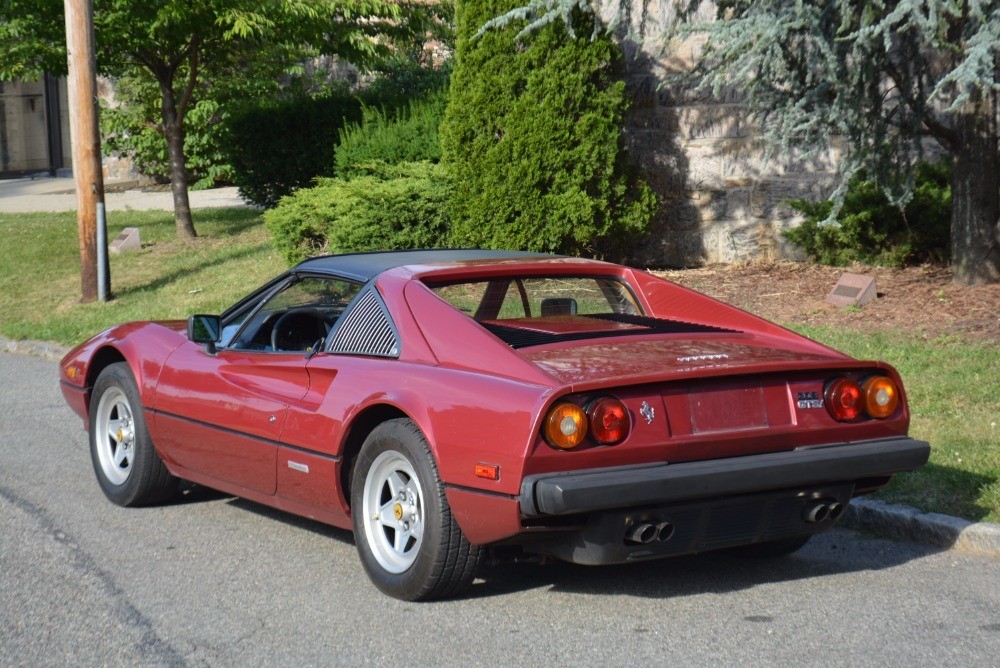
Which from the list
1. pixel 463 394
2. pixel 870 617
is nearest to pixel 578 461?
pixel 463 394

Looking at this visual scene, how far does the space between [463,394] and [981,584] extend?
232cm

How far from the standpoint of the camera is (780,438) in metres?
4.59

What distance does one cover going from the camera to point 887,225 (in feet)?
38.9

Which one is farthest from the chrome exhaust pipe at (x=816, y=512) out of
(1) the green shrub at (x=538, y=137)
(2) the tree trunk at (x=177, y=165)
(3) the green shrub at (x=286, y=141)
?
(2) the tree trunk at (x=177, y=165)

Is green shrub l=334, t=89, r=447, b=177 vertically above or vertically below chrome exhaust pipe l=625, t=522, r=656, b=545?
above

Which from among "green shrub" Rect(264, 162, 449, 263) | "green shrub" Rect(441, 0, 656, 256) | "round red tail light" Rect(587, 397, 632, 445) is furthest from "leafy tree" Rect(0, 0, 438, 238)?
"round red tail light" Rect(587, 397, 632, 445)

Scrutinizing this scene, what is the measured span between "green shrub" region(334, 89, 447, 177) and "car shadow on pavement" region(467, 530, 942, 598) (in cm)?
1077

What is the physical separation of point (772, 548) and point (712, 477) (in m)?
1.22

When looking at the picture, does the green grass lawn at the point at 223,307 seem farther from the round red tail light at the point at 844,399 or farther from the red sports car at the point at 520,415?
the red sports car at the point at 520,415

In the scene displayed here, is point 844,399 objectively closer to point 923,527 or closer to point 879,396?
point 879,396

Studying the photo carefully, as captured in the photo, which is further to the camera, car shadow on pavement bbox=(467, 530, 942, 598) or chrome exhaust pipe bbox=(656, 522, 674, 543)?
car shadow on pavement bbox=(467, 530, 942, 598)

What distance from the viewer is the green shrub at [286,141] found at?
1852cm

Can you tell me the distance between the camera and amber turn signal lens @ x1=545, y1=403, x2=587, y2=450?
167 inches

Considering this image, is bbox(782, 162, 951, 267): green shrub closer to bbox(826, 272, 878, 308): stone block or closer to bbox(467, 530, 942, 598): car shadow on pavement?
bbox(826, 272, 878, 308): stone block
